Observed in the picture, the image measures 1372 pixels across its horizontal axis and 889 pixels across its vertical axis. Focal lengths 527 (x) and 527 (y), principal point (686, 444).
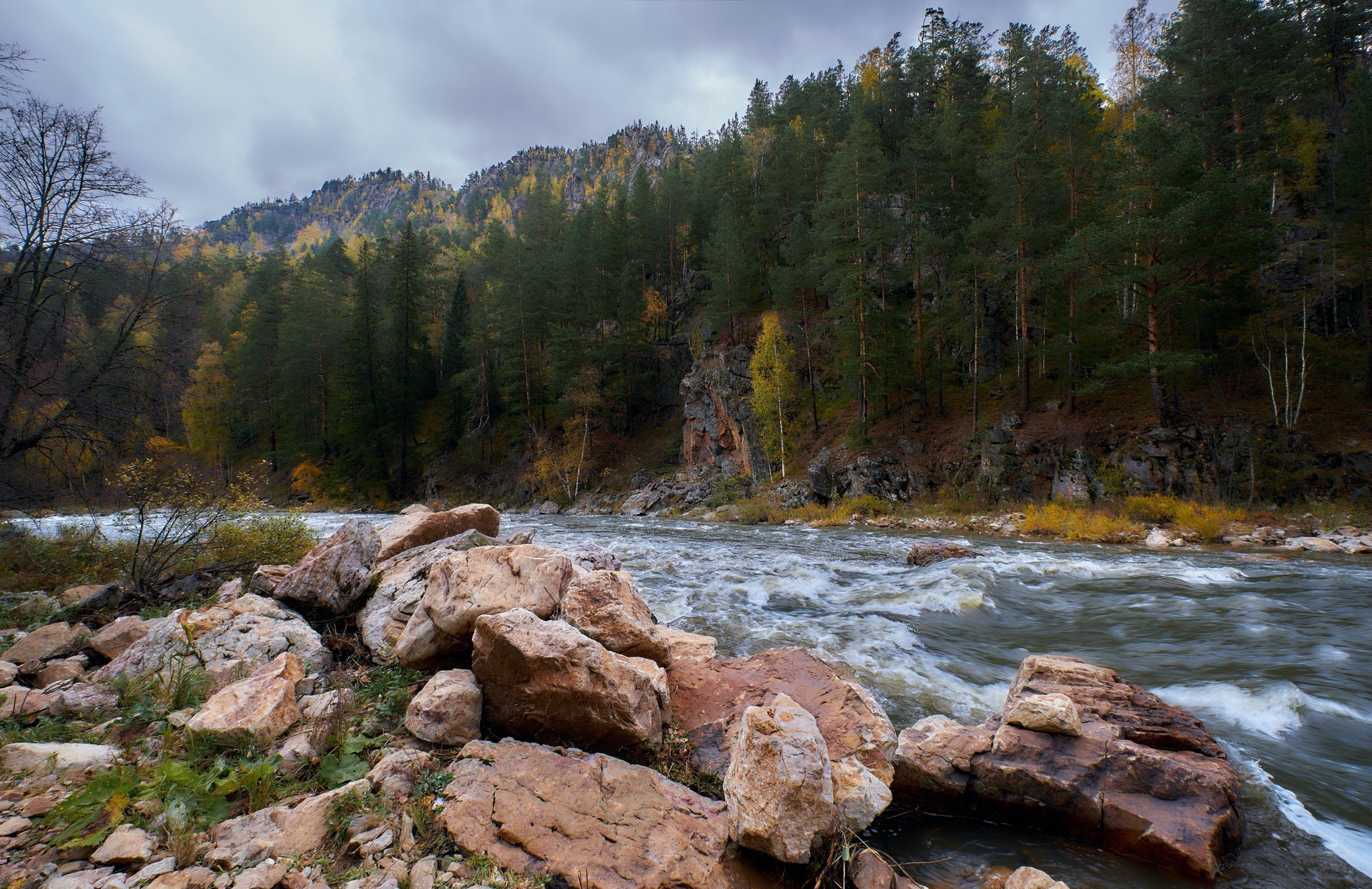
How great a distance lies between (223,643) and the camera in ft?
14.0

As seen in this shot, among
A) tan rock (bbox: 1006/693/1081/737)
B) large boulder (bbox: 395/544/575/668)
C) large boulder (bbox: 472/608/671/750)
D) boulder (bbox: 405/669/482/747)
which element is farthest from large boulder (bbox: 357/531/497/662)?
tan rock (bbox: 1006/693/1081/737)

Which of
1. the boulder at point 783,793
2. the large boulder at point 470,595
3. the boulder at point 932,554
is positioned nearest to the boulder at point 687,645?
the large boulder at point 470,595

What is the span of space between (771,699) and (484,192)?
186657mm

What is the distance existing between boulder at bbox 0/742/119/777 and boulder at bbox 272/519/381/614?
8.59 ft

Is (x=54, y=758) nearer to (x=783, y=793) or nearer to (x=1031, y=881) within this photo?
(x=783, y=793)

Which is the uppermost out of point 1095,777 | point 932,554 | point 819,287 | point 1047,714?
point 819,287

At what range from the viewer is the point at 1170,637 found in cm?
671

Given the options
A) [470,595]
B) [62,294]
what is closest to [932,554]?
[470,595]

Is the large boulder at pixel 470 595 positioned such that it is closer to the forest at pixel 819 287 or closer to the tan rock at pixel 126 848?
the tan rock at pixel 126 848

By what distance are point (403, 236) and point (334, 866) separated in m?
49.7

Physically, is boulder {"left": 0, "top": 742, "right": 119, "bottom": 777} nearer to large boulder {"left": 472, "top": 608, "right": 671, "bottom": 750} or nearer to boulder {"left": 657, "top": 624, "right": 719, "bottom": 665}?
large boulder {"left": 472, "top": 608, "right": 671, "bottom": 750}

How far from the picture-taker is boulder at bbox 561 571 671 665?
4203 millimetres

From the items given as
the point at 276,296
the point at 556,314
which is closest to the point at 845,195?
the point at 556,314

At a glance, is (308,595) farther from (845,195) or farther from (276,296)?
(276,296)
